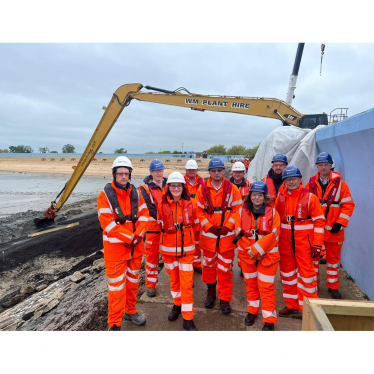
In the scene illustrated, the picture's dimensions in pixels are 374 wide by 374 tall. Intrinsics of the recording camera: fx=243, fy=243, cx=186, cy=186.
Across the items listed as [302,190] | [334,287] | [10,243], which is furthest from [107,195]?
[10,243]

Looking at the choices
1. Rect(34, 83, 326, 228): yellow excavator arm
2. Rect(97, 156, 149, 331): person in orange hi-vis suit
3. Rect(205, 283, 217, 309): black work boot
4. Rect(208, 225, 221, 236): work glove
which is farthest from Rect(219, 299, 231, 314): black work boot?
Rect(34, 83, 326, 228): yellow excavator arm

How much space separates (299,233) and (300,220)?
166 mm

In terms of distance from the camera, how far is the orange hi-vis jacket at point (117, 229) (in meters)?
2.83

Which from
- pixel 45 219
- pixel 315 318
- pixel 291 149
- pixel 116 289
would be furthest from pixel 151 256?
pixel 45 219

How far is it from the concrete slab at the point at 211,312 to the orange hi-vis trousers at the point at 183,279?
1.13 feet

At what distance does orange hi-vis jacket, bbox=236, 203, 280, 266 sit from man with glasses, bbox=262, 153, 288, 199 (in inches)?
40.2

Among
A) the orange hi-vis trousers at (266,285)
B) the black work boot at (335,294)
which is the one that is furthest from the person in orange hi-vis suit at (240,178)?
the black work boot at (335,294)

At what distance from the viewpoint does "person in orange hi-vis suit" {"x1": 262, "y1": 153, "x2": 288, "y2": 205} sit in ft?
12.7

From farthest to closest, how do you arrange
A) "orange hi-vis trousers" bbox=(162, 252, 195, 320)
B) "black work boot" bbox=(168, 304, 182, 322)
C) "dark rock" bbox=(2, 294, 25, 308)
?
"dark rock" bbox=(2, 294, 25, 308) < "black work boot" bbox=(168, 304, 182, 322) < "orange hi-vis trousers" bbox=(162, 252, 195, 320)

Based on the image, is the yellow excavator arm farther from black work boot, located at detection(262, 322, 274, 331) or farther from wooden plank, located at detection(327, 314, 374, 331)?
wooden plank, located at detection(327, 314, 374, 331)

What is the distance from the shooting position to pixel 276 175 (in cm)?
395

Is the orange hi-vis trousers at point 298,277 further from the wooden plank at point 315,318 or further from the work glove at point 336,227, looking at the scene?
the wooden plank at point 315,318

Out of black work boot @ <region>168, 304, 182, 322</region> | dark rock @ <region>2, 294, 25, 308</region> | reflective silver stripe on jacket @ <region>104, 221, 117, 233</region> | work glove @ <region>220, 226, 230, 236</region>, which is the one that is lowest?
dark rock @ <region>2, 294, 25, 308</region>

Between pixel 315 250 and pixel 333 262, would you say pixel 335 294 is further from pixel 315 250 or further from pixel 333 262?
pixel 315 250
